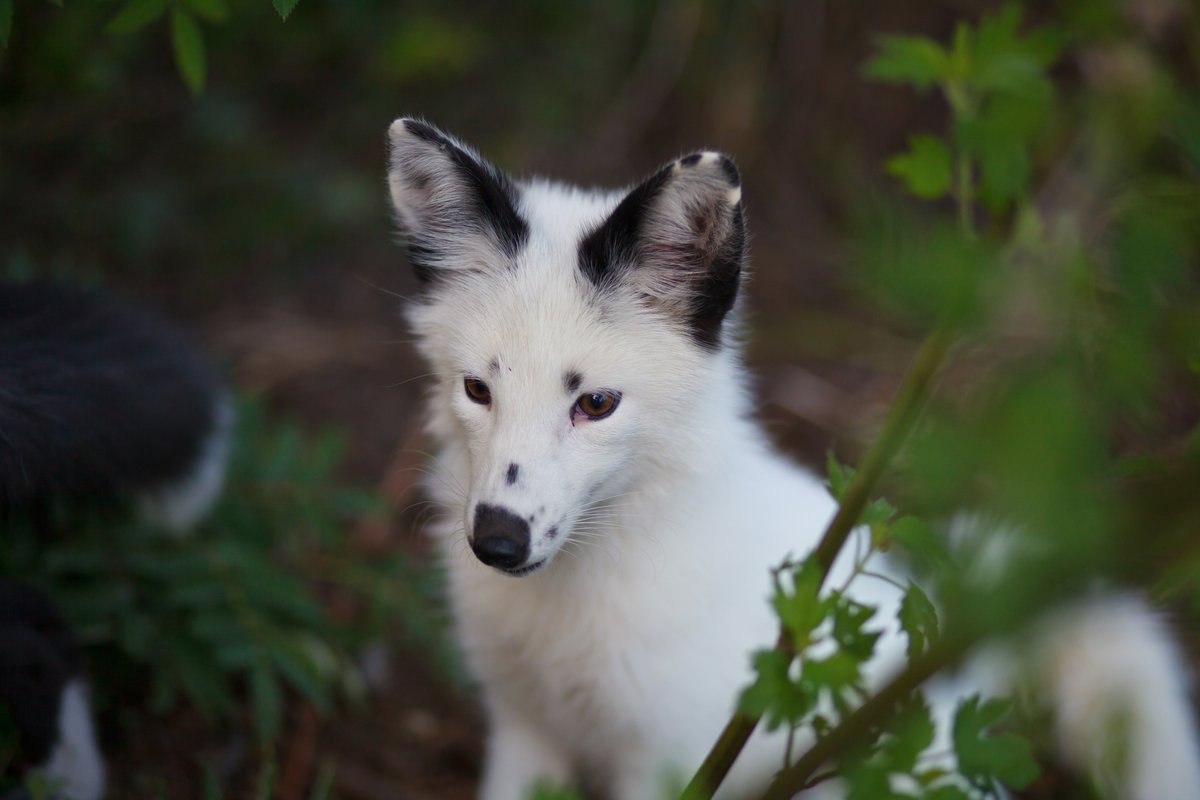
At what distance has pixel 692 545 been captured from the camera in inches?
89.5

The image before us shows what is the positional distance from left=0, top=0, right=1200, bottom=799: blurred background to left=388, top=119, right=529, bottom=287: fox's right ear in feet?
1.45

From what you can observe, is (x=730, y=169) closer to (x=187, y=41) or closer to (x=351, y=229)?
(x=187, y=41)

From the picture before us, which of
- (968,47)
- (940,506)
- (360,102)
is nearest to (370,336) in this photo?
(360,102)

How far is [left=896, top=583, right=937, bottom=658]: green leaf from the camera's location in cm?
143

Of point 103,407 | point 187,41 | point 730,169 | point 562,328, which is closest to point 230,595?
point 103,407

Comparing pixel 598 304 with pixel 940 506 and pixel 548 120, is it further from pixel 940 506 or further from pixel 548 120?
pixel 548 120

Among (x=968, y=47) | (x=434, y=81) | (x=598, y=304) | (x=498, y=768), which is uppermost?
(x=434, y=81)

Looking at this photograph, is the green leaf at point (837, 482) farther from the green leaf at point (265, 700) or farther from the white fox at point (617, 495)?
the green leaf at point (265, 700)

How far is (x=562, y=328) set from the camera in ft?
6.70

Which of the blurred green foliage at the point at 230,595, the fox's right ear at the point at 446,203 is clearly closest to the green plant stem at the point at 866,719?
the fox's right ear at the point at 446,203

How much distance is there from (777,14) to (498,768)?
12.3 feet

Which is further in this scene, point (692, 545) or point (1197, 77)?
point (1197, 77)

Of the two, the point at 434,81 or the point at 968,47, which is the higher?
the point at 434,81

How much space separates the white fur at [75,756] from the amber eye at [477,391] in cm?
114
